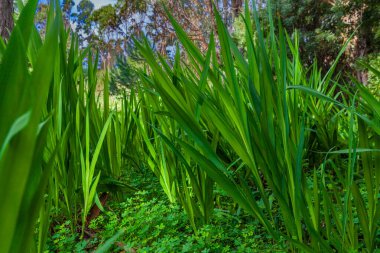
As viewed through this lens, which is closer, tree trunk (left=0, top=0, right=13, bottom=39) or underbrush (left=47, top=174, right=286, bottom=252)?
underbrush (left=47, top=174, right=286, bottom=252)

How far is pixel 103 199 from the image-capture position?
1154 mm

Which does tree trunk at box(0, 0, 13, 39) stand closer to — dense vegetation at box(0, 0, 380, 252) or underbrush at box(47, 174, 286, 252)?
dense vegetation at box(0, 0, 380, 252)

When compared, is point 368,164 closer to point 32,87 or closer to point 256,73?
point 256,73

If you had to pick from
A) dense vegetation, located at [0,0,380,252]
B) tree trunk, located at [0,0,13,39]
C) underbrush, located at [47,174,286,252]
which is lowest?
underbrush, located at [47,174,286,252]

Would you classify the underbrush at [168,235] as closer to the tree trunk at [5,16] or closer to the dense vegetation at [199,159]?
the dense vegetation at [199,159]

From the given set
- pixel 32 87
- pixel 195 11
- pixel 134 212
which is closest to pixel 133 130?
pixel 134 212

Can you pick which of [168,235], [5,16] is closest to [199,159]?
[168,235]

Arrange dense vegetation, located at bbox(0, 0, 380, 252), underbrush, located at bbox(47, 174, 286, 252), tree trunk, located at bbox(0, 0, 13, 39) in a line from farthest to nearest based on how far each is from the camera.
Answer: tree trunk, located at bbox(0, 0, 13, 39) → underbrush, located at bbox(47, 174, 286, 252) → dense vegetation, located at bbox(0, 0, 380, 252)

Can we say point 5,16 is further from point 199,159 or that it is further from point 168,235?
point 199,159

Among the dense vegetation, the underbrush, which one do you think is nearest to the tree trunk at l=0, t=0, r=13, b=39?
the dense vegetation

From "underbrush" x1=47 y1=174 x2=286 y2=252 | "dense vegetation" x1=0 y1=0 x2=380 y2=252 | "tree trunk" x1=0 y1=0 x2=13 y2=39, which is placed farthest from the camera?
"tree trunk" x1=0 y1=0 x2=13 y2=39

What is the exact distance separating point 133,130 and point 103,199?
0.37m

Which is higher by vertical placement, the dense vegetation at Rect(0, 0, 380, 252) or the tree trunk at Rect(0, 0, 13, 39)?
the tree trunk at Rect(0, 0, 13, 39)

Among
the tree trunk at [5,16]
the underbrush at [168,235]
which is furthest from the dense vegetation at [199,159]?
the tree trunk at [5,16]
